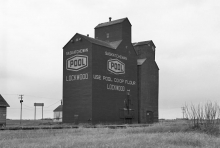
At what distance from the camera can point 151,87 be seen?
195 ft

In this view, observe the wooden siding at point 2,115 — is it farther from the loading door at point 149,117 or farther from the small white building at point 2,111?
the loading door at point 149,117

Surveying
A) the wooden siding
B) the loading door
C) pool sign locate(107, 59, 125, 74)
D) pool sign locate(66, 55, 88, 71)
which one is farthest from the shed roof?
the wooden siding

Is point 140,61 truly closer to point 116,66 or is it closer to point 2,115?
point 116,66

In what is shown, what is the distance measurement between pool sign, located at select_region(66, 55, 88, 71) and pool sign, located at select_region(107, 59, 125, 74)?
13.2ft

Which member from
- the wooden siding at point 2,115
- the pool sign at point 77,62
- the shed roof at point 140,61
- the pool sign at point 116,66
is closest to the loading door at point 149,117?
the shed roof at point 140,61

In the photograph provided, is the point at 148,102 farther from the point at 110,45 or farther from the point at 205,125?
the point at 205,125

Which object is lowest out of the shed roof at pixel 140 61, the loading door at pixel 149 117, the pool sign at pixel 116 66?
the loading door at pixel 149 117

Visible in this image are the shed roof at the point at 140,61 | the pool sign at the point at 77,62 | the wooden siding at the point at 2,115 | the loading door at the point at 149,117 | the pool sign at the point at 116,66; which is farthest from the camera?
the shed roof at the point at 140,61

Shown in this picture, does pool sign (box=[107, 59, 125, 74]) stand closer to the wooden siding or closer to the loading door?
the loading door

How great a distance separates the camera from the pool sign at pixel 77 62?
46.8m

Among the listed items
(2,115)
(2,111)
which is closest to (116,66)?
(2,111)

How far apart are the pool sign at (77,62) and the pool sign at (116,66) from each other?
4.02 metres

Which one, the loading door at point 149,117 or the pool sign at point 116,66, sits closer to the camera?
the pool sign at point 116,66

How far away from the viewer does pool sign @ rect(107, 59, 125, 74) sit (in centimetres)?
4903
